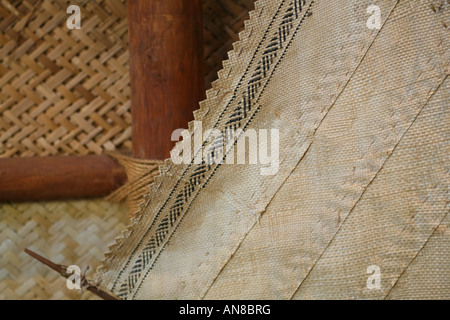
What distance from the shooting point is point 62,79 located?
1.23m

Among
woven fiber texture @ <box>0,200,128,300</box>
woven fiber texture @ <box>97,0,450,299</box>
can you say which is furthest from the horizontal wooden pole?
woven fiber texture @ <box>97,0,450,299</box>

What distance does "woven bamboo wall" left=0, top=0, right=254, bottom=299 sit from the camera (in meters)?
1.20

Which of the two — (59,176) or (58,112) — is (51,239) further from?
(58,112)

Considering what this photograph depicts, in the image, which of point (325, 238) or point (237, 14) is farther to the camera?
point (237, 14)

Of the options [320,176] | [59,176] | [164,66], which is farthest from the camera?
[59,176]

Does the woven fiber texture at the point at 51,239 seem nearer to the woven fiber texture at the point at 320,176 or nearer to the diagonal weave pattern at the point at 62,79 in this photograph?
the diagonal weave pattern at the point at 62,79

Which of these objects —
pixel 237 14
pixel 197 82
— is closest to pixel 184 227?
pixel 197 82

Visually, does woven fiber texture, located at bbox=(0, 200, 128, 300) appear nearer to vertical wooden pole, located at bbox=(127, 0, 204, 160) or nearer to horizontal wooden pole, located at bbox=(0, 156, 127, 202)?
horizontal wooden pole, located at bbox=(0, 156, 127, 202)

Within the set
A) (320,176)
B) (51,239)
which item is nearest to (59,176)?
(51,239)

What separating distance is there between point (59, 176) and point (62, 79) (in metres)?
0.24

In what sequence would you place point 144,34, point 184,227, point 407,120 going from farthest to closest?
point 144,34, point 184,227, point 407,120

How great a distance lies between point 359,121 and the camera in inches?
32.1
